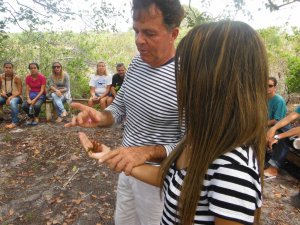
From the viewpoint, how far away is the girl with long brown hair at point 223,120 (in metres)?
0.87

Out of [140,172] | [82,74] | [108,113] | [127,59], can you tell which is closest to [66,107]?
[82,74]

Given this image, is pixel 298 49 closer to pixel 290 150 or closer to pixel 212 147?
pixel 290 150

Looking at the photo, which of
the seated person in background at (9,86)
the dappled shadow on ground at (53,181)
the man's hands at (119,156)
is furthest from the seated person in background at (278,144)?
the seated person in background at (9,86)

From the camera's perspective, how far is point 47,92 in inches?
305

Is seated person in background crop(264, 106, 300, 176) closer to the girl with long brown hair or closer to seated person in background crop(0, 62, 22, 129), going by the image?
the girl with long brown hair

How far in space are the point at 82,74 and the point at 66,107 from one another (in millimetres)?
2448

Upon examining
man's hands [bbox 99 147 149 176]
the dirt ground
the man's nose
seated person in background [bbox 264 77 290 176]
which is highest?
the man's nose

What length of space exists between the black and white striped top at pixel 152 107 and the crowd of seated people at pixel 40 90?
554 cm

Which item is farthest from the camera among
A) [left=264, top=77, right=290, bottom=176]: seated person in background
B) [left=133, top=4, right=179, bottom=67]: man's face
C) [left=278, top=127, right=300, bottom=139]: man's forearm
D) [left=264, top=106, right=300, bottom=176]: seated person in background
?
[left=264, top=77, right=290, bottom=176]: seated person in background

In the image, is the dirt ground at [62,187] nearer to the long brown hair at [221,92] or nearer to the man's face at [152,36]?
the man's face at [152,36]

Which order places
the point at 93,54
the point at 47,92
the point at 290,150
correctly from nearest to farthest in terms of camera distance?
the point at 290,150 → the point at 47,92 → the point at 93,54

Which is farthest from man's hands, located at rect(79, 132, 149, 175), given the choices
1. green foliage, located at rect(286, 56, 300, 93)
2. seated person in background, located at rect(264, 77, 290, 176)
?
green foliage, located at rect(286, 56, 300, 93)

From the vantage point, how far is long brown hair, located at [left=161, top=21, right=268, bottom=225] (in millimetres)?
910

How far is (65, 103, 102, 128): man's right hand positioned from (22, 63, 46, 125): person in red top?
5.71 metres
